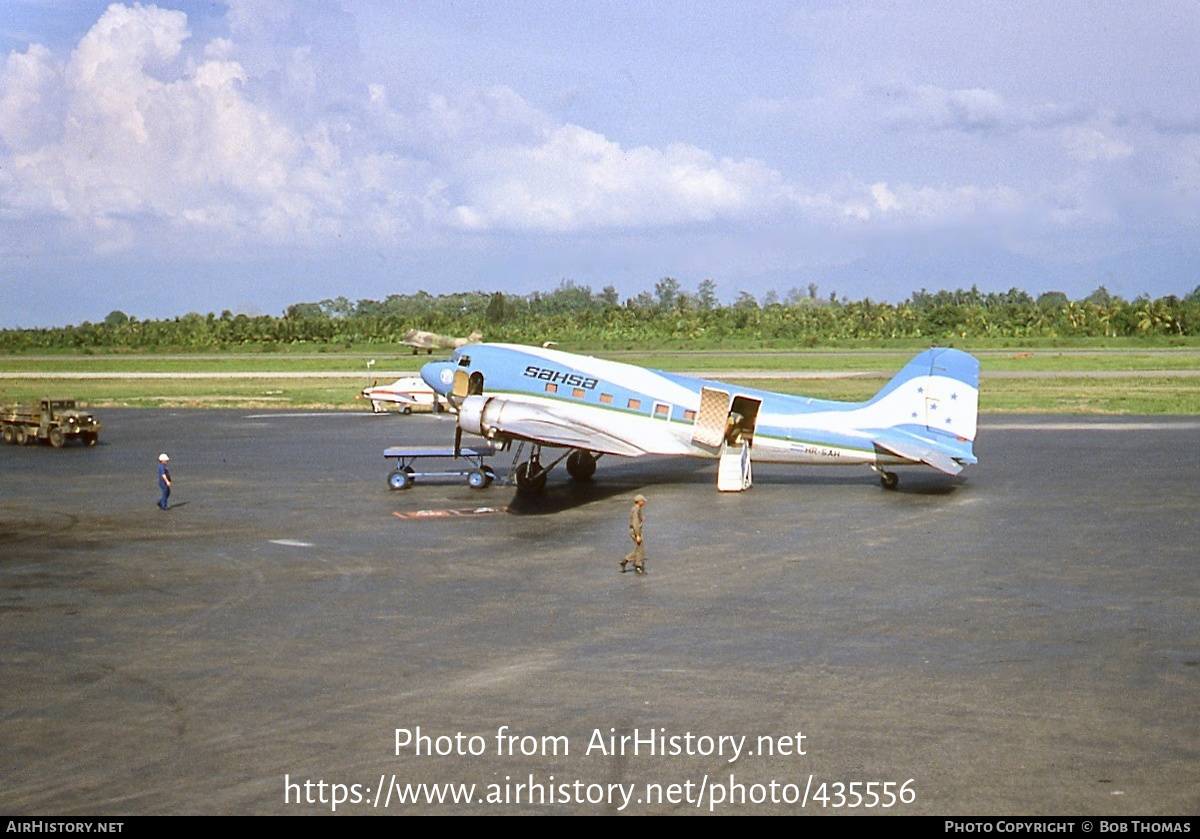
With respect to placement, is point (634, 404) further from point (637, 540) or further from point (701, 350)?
point (701, 350)

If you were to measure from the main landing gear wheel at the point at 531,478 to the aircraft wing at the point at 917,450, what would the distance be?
33.4ft

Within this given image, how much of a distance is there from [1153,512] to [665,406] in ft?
46.1

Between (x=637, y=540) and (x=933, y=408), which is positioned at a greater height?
(x=933, y=408)

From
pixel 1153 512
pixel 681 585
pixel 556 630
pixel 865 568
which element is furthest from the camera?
pixel 1153 512

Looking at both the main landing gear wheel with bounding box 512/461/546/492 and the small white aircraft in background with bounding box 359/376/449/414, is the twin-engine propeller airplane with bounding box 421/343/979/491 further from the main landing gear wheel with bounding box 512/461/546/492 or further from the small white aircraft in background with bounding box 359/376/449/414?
the small white aircraft in background with bounding box 359/376/449/414

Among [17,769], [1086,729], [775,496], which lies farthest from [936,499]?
[17,769]

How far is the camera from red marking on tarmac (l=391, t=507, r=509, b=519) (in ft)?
104

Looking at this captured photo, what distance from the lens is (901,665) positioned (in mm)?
17359

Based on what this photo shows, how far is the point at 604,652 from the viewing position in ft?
59.3

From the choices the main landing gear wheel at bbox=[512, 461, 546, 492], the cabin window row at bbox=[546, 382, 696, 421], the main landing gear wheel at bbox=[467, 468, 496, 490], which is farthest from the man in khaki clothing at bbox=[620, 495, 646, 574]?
the main landing gear wheel at bbox=[467, 468, 496, 490]

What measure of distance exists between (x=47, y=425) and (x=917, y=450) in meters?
38.3

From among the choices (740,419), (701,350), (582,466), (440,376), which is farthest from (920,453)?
(701,350)

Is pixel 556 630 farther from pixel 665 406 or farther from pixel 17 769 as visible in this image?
pixel 665 406

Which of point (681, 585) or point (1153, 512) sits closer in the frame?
point (681, 585)
